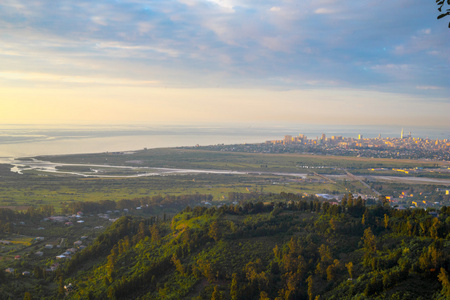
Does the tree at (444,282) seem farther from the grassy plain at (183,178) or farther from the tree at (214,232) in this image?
the grassy plain at (183,178)

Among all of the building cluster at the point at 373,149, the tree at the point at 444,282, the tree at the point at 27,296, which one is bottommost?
the tree at the point at 27,296

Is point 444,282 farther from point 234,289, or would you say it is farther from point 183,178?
point 183,178

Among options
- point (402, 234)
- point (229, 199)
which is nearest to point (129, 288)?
point (402, 234)

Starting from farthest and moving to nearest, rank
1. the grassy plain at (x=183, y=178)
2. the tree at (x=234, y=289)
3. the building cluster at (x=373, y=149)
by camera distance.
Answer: the building cluster at (x=373, y=149) < the grassy plain at (x=183, y=178) < the tree at (x=234, y=289)

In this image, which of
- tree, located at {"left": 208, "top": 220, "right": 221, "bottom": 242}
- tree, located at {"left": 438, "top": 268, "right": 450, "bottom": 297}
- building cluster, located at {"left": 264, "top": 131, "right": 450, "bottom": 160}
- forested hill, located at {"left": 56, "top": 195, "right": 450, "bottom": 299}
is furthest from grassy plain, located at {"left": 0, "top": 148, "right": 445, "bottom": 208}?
tree, located at {"left": 438, "top": 268, "right": 450, "bottom": 297}

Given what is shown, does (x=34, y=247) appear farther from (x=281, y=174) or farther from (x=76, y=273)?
(x=281, y=174)

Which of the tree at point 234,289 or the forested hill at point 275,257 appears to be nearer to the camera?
Answer: the forested hill at point 275,257

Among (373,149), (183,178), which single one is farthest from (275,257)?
(373,149)

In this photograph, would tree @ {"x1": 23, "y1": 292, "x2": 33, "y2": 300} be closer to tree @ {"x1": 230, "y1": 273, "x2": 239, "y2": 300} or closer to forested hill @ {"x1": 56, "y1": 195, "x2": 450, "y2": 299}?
forested hill @ {"x1": 56, "y1": 195, "x2": 450, "y2": 299}

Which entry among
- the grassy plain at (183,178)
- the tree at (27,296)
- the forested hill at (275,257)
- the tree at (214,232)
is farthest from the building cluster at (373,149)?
the tree at (27,296)
